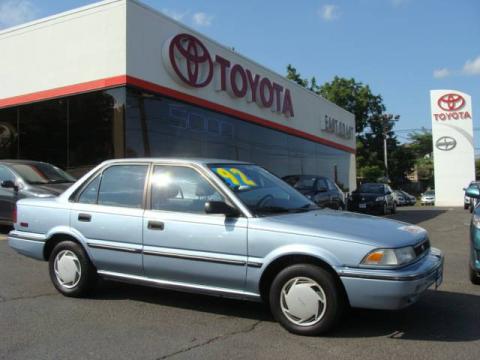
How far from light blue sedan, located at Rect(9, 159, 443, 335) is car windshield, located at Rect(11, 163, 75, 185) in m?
4.79

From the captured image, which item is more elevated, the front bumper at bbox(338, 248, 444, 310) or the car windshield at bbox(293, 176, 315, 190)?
the car windshield at bbox(293, 176, 315, 190)

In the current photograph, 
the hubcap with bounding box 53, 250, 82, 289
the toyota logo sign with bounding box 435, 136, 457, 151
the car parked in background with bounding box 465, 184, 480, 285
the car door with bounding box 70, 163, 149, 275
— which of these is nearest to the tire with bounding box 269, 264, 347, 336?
the car door with bounding box 70, 163, 149, 275

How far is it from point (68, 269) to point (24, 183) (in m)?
5.36

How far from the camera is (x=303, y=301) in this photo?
14.4 feet

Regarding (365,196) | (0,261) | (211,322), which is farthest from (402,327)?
(365,196)

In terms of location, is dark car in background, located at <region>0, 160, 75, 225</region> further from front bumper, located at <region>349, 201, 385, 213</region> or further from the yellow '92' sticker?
front bumper, located at <region>349, 201, 385, 213</region>

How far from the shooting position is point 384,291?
414cm

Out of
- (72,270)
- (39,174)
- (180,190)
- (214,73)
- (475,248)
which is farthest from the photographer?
(214,73)

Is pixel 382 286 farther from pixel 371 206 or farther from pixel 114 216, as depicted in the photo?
pixel 371 206

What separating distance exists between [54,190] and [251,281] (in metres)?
6.69

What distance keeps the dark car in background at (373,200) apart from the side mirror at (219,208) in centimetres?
1657

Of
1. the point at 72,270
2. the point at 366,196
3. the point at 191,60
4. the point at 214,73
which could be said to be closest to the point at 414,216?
the point at 366,196

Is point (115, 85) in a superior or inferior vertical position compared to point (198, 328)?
superior

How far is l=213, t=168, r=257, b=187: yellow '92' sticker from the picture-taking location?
512 centimetres
